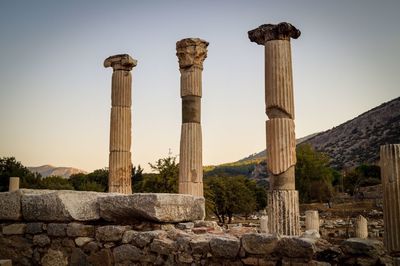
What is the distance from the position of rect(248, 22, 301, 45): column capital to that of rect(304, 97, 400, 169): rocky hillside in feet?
198

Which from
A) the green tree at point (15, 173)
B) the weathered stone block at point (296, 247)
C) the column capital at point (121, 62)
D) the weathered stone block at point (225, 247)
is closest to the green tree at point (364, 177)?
the green tree at point (15, 173)

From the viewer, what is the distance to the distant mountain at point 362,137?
7538 cm

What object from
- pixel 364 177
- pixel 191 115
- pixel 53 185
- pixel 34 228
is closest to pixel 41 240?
pixel 34 228

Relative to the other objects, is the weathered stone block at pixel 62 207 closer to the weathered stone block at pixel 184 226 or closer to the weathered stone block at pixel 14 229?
the weathered stone block at pixel 14 229

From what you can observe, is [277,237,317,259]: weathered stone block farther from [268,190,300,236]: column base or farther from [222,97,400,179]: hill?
[222,97,400,179]: hill

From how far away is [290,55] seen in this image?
40.3ft

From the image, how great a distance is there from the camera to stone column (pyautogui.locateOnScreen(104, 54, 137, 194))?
15.8m

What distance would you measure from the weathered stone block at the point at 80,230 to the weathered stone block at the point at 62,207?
0.10 m

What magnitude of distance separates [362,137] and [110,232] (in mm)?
85645

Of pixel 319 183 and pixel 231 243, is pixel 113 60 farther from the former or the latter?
pixel 319 183

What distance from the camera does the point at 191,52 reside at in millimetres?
14930

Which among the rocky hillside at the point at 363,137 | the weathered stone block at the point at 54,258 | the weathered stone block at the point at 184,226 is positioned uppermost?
the rocky hillside at the point at 363,137

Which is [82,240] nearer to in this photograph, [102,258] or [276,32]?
[102,258]

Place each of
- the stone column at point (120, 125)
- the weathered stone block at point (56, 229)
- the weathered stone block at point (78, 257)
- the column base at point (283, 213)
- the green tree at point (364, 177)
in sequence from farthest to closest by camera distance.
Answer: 1. the green tree at point (364, 177)
2. the stone column at point (120, 125)
3. the column base at point (283, 213)
4. the weathered stone block at point (56, 229)
5. the weathered stone block at point (78, 257)
